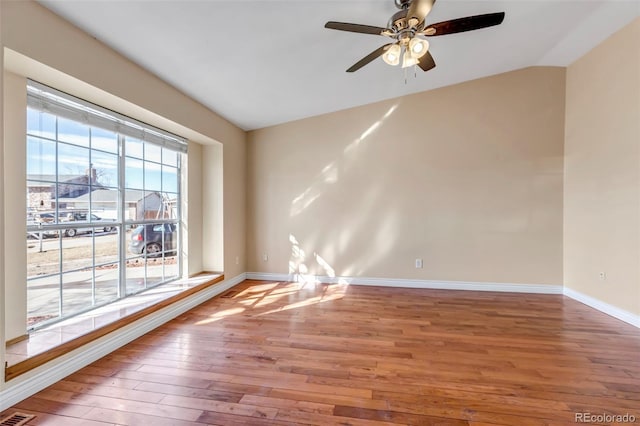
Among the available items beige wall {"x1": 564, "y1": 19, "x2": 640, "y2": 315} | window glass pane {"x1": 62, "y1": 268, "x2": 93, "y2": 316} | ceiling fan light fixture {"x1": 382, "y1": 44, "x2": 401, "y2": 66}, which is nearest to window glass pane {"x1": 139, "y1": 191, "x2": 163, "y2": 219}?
window glass pane {"x1": 62, "y1": 268, "x2": 93, "y2": 316}

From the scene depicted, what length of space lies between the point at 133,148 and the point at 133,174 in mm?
281

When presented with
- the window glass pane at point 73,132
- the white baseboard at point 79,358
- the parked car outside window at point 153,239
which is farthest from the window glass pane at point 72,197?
the white baseboard at point 79,358

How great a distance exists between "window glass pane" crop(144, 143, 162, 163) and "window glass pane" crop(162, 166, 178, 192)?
0.15 meters

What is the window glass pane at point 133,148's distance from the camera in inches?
113

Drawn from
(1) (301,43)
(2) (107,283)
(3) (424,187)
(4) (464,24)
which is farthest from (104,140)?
(3) (424,187)

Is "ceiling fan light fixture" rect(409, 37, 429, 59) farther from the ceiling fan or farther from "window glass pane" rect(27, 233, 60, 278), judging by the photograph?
"window glass pane" rect(27, 233, 60, 278)

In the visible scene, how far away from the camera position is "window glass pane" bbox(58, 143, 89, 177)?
2.26 metres

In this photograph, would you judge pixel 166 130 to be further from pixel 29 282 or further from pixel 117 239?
pixel 29 282

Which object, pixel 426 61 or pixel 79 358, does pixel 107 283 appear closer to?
pixel 79 358

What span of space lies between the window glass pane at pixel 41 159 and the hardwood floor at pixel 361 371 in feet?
4.99

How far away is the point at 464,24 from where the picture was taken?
1994 millimetres

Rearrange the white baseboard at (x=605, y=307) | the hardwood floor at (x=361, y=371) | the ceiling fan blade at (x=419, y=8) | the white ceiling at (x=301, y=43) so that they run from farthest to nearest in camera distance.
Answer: the white baseboard at (x=605, y=307), the white ceiling at (x=301, y=43), the ceiling fan blade at (x=419, y=8), the hardwood floor at (x=361, y=371)

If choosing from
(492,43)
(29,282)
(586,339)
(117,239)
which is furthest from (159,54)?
(586,339)

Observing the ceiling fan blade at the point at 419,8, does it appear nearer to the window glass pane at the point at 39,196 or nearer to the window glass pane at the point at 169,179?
the window glass pane at the point at 39,196
